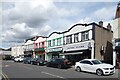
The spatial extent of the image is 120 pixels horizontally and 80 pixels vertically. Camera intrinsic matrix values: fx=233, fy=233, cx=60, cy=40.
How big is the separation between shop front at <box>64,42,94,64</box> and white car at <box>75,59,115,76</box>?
34.9ft

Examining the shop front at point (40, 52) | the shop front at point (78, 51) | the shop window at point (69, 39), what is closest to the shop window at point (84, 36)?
the shop front at point (78, 51)

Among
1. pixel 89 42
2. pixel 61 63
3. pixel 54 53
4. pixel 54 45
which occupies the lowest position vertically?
pixel 61 63

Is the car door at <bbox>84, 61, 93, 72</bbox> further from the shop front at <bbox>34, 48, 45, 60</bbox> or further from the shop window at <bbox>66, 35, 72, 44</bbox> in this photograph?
the shop front at <bbox>34, 48, 45, 60</bbox>

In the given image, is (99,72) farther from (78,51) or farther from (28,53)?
(28,53)

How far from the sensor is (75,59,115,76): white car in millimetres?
22016

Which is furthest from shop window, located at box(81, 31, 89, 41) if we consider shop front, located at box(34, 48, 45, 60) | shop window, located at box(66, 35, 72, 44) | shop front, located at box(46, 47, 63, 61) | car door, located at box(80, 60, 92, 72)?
shop front, located at box(34, 48, 45, 60)

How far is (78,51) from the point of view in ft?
127

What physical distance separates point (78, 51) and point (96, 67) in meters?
15.8

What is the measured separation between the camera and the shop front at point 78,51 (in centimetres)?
3639

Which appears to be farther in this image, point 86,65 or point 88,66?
point 86,65

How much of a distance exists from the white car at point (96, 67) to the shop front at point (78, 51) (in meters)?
10.6

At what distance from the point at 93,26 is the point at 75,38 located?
18.5 feet

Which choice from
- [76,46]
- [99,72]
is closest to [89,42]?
[76,46]

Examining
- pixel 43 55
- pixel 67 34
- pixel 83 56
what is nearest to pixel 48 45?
pixel 43 55
